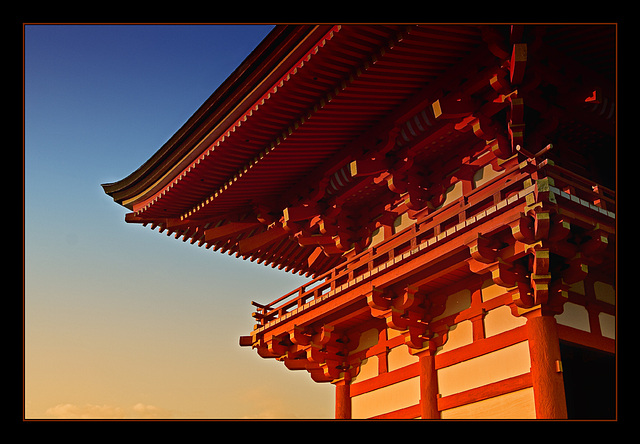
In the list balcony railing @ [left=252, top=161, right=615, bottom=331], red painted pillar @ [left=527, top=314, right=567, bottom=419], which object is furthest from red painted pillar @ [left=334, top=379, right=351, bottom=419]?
red painted pillar @ [left=527, top=314, right=567, bottom=419]

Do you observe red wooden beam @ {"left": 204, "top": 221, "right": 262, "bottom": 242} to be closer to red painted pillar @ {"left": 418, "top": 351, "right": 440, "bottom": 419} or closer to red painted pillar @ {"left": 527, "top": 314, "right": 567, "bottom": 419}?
red painted pillar @ {"left": 418, "top": 351, "right": 440, "bottom": 419}

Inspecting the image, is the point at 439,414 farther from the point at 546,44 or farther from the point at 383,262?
the point at 546,44

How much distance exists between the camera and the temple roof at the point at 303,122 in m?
8.42

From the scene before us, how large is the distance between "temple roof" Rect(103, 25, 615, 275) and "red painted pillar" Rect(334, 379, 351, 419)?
9.29 feet

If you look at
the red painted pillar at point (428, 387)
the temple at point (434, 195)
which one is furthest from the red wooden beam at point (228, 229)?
the red painted pillar at point (428, 387)

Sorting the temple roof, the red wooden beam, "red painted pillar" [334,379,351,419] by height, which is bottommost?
"red painted pillar" [334,379,351,419]

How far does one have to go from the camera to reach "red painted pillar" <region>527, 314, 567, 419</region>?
296 inches

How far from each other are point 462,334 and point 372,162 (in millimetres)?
2885

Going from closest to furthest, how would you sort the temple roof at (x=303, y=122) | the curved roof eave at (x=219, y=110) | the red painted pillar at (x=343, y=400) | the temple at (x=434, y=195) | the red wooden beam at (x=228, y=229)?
the temple at (x=434, y=195), the temple roof at (x=303, y=122), the curved roof eave at (x=219, y=110), the red painted pillar at (x=343, y=400), the red wooden beam at (x=228, y=229)

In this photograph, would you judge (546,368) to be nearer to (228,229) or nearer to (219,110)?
(219,110)

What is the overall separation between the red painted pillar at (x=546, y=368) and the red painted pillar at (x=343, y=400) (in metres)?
3.99

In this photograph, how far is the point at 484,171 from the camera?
9.50 metres

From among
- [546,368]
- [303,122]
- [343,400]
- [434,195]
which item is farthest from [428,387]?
[303,122]

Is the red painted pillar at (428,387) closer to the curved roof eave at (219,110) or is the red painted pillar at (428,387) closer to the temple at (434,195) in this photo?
the temple at (434,195)
